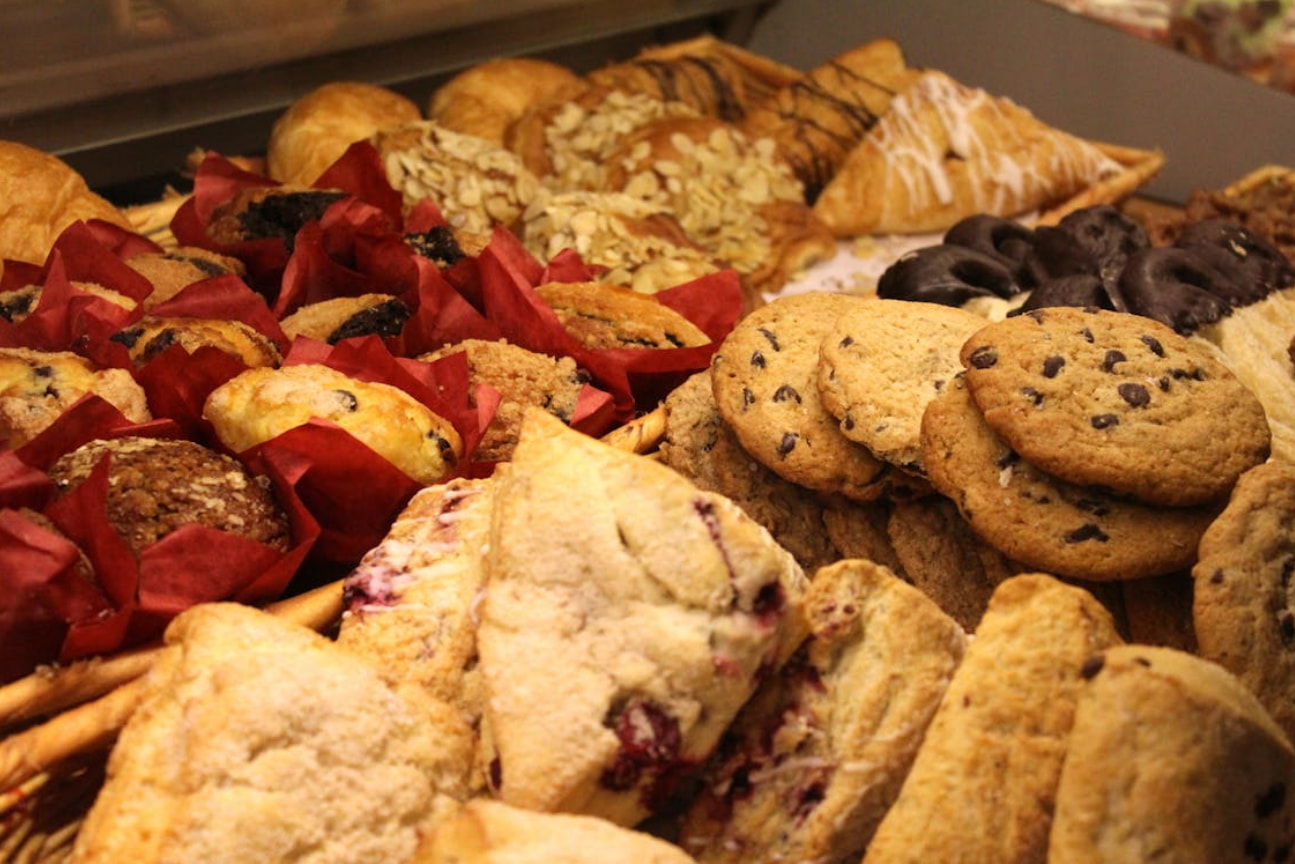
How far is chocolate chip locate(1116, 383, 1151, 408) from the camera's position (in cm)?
121

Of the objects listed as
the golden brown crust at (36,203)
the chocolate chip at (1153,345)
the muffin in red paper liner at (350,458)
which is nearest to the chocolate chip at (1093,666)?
the chocolate chip at (1153,345)

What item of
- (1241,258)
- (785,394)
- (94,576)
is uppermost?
(1241,258)

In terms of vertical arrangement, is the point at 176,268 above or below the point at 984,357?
below

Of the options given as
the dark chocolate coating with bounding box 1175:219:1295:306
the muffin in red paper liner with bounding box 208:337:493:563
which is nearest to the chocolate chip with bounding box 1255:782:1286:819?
the muffin in red paper liner with bounding box 208:337:493:563

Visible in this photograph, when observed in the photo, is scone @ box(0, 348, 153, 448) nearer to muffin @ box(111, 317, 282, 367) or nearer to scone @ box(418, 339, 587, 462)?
muffin @ box(111, 317, 282, 367)

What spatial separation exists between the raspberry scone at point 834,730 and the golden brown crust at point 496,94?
1916mm

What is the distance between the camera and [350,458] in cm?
133

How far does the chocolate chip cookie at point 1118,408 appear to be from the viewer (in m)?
1.17

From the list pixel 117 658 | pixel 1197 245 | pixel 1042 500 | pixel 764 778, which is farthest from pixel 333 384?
pixel 1197 245

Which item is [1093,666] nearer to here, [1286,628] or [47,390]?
[1286,628]

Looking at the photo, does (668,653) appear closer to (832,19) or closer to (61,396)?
(61,396)

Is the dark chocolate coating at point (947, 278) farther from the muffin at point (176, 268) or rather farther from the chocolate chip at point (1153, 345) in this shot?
the muffin at point (176, 268)

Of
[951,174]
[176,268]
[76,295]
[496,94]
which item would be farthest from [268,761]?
[951,174]

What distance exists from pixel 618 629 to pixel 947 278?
121 centimetres
